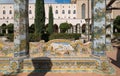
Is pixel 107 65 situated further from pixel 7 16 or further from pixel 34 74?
pixel 7 16

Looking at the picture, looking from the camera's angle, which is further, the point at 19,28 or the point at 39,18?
the point at 39,18

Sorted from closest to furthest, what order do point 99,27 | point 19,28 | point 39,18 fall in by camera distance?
1. point 99,27
2. point 19,28
3. point 39,18

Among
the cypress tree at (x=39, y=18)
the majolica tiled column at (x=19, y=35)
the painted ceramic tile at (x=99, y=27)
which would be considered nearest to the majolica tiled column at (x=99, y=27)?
the painted ceramic tile at (x=99, y=27)

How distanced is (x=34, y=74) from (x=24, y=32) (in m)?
1.58

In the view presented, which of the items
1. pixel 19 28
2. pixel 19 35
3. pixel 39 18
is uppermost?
pixel 39 18

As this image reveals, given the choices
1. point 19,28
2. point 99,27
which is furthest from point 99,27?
point 19,28

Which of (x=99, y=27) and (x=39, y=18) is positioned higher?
(x=39, y=18)

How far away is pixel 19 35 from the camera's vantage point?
6.96m

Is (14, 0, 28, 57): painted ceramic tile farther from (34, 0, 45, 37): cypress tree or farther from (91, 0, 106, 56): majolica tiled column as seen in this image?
(34, 0, 45, 37): cypress tree

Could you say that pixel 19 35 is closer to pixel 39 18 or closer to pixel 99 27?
pixel 99 27

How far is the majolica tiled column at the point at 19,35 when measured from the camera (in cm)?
691

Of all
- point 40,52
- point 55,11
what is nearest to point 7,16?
point 55,11

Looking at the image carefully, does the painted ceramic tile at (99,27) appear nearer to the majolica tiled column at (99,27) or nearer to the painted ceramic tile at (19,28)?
the majolica tiled column at (99,27)

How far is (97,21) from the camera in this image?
680 cm
